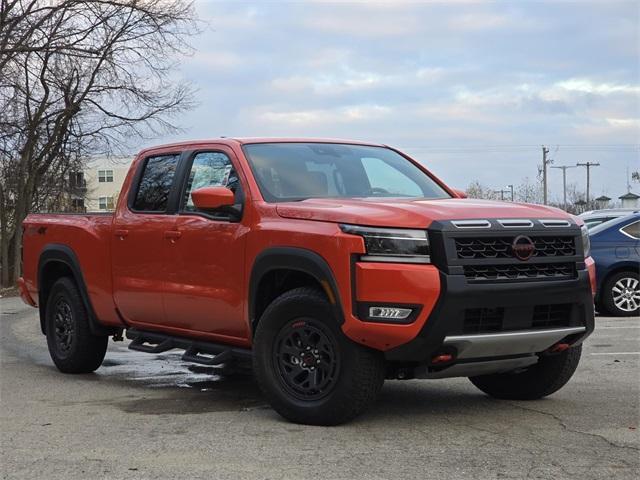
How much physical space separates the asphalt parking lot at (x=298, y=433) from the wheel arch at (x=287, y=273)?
77 cm

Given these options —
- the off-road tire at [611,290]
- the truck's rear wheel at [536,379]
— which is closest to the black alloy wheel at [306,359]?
the truck's rear wheel at [536,379]

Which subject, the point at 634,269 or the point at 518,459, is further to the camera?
the point at 634,269

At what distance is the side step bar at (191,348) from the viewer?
619cm

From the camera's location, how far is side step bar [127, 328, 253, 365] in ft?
20.3

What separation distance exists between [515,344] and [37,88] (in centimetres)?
2487

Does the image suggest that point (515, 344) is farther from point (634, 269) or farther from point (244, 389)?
point (634, 269)

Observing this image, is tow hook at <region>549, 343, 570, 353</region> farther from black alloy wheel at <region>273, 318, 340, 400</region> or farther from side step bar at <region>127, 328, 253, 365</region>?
side step bar at <region>127, 328, 253, 365</region>

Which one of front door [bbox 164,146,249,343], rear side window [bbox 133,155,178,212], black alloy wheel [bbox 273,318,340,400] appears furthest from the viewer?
rear side window [bbox 133,155,178,212]

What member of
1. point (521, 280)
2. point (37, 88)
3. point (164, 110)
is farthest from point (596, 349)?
point (37, 88)

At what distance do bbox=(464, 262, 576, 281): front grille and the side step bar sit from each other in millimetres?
1729

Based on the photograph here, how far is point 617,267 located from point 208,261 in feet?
25.6

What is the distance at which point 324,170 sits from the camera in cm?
656

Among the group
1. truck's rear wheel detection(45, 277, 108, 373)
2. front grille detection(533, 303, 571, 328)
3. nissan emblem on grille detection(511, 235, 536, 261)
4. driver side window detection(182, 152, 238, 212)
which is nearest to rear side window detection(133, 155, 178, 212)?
driver side window detection(182, 152, 238, 212)

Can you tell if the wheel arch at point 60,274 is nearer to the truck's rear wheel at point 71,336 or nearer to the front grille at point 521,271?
the truck's rear wheel at point 71,336
